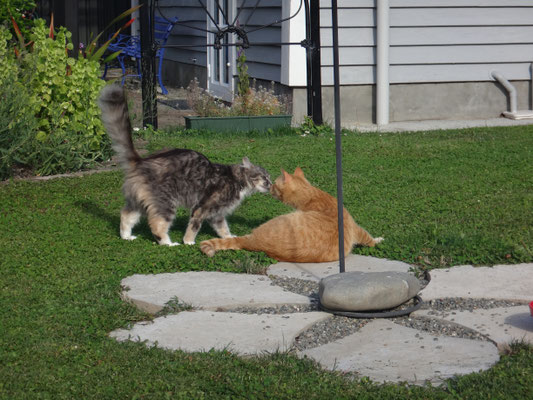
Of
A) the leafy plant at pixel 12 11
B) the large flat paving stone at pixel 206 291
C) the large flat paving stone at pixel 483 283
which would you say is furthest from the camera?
the leafy plant at pixel 12 11

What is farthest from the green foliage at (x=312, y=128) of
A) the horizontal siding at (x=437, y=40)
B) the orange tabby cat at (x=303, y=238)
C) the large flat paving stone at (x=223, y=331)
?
the large flat paving stone at (x=223, y=331)

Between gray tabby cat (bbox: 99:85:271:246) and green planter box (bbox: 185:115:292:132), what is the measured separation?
4.19m

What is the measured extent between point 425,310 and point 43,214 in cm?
362

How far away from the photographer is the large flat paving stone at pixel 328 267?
16.7ft

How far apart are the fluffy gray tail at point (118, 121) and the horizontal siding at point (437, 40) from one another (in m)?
5.74

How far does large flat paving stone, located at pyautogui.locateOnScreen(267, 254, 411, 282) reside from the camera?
16.7 feet

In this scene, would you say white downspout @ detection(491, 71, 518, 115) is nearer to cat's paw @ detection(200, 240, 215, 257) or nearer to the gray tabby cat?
the gray tabby cat

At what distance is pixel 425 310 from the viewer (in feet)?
14.7

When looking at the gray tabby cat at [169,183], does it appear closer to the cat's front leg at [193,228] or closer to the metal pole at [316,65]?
the cat's front leg at [193,228]

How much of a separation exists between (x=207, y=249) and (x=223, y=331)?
1380 millimetres

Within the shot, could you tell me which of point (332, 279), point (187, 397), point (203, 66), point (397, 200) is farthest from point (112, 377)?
point (203, 66)

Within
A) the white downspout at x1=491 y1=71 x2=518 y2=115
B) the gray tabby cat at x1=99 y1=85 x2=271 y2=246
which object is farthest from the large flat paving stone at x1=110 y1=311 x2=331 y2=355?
the white downspout at x1=491 y1=71 x2=518 y2=115

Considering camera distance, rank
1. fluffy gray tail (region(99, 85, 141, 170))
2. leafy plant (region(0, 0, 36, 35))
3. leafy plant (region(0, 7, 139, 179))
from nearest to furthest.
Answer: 1. fluffy gray tail (region(99, 85, 141, 170))
2. leafy plant (region(0, 7, 139, 179))
3. leafy plant (region(0, 0, 36, 35))

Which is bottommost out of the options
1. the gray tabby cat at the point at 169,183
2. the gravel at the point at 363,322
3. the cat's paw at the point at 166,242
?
the gravel at the point at 363,322
